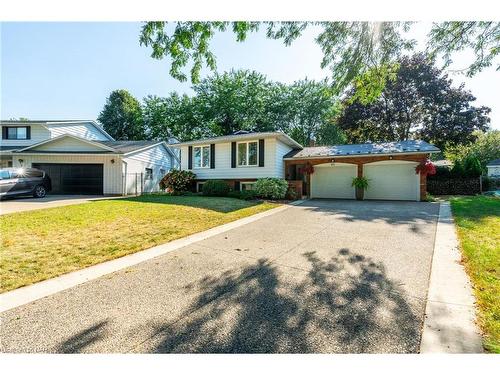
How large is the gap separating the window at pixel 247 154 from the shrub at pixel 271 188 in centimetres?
189

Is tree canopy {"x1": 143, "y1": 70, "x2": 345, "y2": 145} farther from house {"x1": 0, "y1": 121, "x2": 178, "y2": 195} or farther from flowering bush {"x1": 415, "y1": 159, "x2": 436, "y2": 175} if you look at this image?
flowering bush {"x1": 415, "y1": 159, "x2": 436, "y2": 175}

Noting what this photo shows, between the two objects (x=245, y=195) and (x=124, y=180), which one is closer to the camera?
(x=245, y=195)

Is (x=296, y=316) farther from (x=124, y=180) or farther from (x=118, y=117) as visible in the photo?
(x=118, y=117)

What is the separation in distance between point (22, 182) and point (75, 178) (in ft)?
15.2

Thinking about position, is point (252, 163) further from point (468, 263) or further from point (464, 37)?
point (468, 263)

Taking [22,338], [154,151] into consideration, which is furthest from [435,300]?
[154,151]

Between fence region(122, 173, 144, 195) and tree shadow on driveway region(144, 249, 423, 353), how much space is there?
15612 millimetres

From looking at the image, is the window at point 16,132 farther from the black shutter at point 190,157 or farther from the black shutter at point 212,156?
the black shutter at point 212,156

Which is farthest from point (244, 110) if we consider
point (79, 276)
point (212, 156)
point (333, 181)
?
point (79, 276)

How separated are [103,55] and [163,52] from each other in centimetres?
114

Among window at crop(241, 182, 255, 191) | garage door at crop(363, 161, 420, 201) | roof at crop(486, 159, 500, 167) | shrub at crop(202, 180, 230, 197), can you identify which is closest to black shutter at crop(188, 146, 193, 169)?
shrub at crop(202, 180, 230, 197)

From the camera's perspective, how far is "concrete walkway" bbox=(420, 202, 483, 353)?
7.00 feet

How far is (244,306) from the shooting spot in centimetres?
282

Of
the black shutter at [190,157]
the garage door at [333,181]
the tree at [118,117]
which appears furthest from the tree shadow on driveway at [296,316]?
the tree at [118,117]
